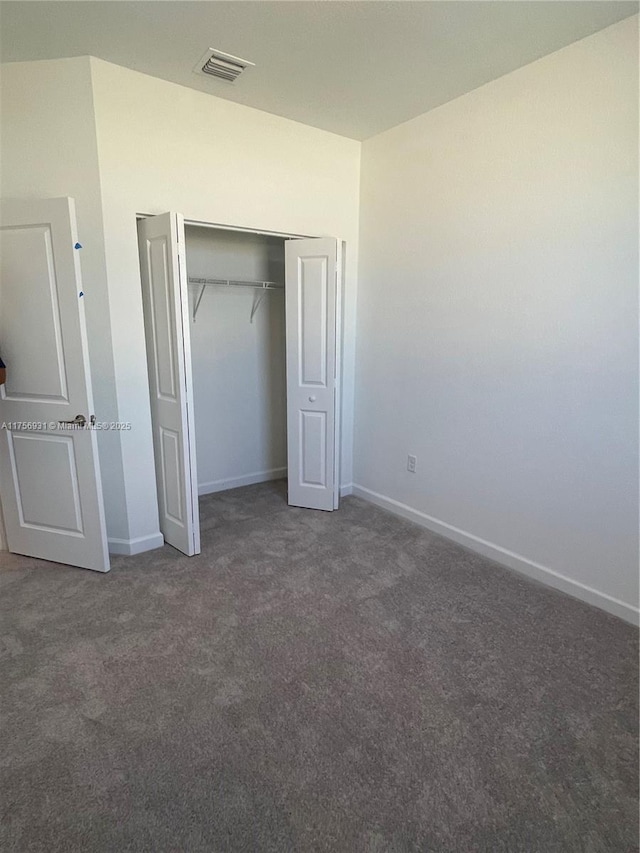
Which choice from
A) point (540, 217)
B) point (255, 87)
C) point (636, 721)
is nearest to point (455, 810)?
point (636, 721)

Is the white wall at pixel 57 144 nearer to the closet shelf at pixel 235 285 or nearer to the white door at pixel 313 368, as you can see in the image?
the closet shelf at pixel 235 285

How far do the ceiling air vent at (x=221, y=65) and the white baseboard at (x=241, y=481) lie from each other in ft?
9.83

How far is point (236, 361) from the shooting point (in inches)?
165

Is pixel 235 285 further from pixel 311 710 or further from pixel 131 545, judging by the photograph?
pixel 311 710

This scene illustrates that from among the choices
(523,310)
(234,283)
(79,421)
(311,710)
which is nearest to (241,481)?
(234,283)

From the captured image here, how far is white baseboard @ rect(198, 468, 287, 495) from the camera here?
13.8 ft

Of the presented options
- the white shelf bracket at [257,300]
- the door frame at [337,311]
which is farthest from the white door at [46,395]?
the white shelf bracket at [257,300]

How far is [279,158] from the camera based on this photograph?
3287 mm

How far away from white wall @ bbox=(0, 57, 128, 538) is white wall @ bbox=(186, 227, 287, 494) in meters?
1.17

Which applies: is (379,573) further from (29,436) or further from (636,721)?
(29,436)

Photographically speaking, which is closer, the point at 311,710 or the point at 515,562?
the point at 311,710

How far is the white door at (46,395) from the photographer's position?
8.15ft

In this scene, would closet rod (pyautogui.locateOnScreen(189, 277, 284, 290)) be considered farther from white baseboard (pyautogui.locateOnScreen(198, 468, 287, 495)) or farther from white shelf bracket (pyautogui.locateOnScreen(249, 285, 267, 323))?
white baseboard (pyautogui.locateOnScreen(198, 468, 287, 495))

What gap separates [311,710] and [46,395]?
2195 mm
